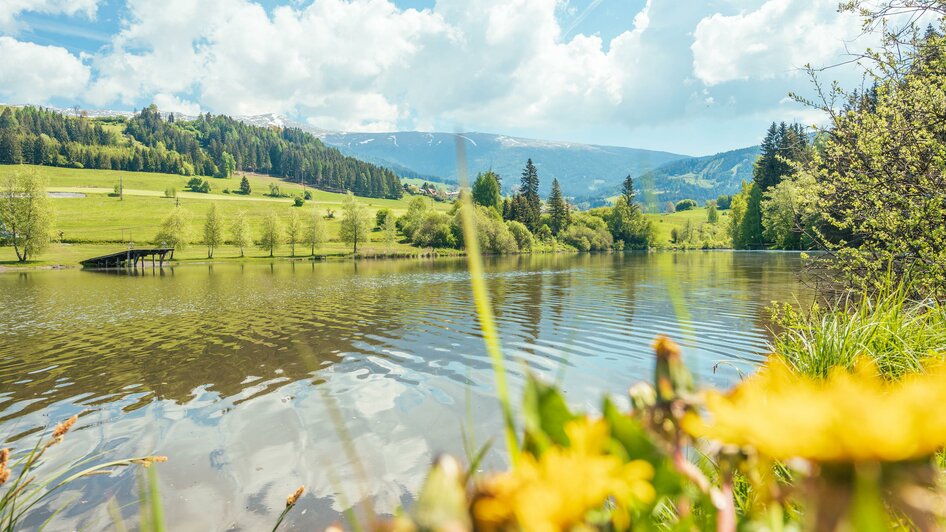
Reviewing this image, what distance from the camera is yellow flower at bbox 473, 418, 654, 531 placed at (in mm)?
408

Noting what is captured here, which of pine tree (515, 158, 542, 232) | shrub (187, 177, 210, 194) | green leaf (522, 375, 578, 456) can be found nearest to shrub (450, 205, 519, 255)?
pine tree (515, 158, 542, 232)

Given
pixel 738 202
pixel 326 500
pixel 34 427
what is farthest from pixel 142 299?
pixel 738 202

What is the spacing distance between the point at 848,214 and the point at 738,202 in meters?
112

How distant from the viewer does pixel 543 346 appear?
55.3 ft

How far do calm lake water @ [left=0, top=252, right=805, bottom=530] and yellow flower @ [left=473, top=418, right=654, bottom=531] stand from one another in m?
0.09

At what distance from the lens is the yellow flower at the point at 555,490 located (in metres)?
0.41

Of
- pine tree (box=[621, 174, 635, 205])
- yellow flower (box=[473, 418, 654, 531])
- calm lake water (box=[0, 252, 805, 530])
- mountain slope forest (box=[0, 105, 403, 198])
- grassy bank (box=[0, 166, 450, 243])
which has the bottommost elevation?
calm lake water (box=[0, 252, 805, 530])

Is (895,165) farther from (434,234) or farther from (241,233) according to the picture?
(434,234)

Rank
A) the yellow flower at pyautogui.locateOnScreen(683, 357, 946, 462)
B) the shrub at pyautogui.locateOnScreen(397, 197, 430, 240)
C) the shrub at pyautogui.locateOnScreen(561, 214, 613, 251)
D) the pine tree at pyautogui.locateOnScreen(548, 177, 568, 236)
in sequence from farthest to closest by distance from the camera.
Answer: the pine tree at pyautogui.locateOnScreen(548, 177, 568, 236)
the shrub at pyautogui.locateOnScreen(561, 214, 613, 251)
the shrub at pyautogui.locateOnScreen(397, 197, 430, 240)
the yellow flower at pyautogui.locateOnScreen(683, 357, 946, 462)

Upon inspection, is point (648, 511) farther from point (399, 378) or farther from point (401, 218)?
point (401, 218)

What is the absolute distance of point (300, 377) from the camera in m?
13.1

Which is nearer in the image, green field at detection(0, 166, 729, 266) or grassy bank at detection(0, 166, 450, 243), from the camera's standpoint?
green field at detection(0, 166, 729, 266)

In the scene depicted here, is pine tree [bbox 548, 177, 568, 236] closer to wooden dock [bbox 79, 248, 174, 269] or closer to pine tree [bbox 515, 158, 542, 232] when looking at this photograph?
pine tree [bbox 515, 158, 542, 232]

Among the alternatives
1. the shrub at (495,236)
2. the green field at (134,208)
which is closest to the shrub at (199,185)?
the green field at (134,208)
